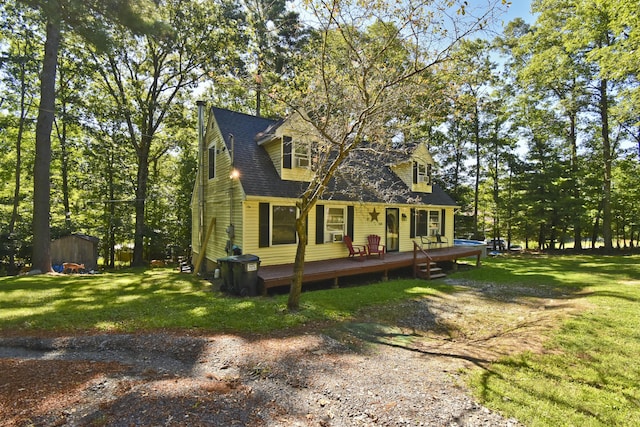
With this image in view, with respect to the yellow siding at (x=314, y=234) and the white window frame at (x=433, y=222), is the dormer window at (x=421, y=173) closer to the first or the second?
the yellow siding at (x=314, y=234)

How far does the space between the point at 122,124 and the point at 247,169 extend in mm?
13397

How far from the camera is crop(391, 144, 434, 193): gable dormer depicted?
48.8ft

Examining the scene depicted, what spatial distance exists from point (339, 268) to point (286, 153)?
429 centimetres

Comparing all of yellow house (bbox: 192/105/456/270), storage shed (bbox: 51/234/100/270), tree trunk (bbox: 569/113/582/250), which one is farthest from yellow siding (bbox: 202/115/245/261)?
tree trunk (bbox: 569/113/582/250)

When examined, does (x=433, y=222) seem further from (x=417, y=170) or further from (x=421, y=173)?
(x=417, y=170)

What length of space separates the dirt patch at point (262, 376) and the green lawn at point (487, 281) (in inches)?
15.3

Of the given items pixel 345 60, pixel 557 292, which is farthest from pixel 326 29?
pixel 557 292

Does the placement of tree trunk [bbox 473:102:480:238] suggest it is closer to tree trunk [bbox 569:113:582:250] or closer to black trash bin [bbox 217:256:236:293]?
tree trunk [bbox 569:113:582:250]

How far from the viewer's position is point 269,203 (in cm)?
983

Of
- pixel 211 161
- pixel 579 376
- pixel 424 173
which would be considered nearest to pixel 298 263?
pixel 579 376

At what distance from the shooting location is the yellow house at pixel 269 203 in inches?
382

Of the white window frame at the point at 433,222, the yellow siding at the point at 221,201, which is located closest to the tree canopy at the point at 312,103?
the yellow siding at the point at 221,201

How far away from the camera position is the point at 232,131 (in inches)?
438

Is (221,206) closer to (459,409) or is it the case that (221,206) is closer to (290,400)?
(290,400)
